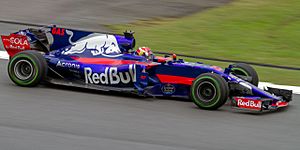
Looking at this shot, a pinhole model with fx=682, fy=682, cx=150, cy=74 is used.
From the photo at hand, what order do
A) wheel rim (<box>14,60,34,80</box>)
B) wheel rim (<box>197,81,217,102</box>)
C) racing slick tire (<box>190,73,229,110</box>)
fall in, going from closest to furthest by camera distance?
racing slick tire (<box>190,73,229,110</box>) < wheel rim (<box>197,81,217,102</box>) < wheel rim (<box>14,60,34,80</box>)

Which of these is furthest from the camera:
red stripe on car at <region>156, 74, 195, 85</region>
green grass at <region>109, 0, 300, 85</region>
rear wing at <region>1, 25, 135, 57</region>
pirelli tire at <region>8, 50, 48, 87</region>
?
green grass at <region>109, 0, 300, 85</region>

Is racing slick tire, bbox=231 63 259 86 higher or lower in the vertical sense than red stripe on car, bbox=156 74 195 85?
higher

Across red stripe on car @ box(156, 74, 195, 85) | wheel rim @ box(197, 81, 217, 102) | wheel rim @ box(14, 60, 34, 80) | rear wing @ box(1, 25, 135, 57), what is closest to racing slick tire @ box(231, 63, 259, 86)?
red stripe on car @ box(156, 74, 195, 85)

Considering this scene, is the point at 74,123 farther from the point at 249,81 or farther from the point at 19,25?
the point at 19,25

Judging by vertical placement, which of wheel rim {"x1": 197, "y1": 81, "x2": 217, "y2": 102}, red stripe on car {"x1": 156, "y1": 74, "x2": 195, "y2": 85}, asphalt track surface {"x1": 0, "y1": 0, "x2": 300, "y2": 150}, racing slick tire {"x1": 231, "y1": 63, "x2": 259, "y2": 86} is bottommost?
asphalt track surface {"x1": 0, "y1": 0, "x2": 300, "y2": 150}

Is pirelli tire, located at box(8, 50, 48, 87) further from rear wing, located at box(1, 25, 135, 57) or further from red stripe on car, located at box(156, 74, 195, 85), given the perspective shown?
red stripe on car, located at box(156, 74, 195, 85)

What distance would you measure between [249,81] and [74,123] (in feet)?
9.89

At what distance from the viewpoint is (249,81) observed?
10234mm

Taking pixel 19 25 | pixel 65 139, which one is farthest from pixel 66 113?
pixel 19 25

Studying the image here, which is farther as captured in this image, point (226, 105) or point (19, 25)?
point (19, 25)

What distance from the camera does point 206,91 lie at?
374 inches

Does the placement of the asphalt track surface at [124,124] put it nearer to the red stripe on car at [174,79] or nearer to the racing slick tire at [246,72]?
the red stripe on car at [174,79]

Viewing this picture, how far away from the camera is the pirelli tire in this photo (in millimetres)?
10141

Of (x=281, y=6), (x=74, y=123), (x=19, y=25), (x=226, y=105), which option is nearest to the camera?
(x=74, y=123)
